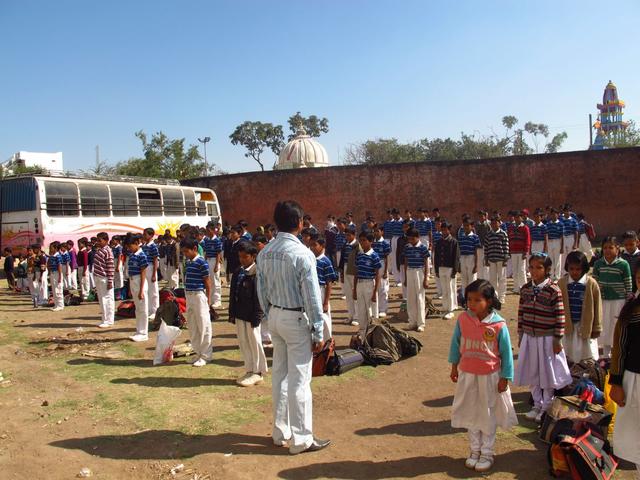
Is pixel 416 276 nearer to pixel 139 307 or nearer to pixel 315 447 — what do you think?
pixel 139 307

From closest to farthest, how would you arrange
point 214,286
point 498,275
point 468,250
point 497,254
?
point 468,250 → point 497,254 → point 498,275 → point 214,286

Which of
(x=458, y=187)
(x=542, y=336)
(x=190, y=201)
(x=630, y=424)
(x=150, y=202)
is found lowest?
(x=630, y=424)

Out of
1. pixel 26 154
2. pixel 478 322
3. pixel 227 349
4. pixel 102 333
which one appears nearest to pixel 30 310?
pixel 102 333

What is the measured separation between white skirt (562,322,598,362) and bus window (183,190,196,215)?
64.1 ft

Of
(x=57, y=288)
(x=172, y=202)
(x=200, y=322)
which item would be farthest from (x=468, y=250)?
(x=172, y=202)

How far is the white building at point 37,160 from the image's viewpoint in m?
43.8

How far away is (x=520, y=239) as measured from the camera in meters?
12.1

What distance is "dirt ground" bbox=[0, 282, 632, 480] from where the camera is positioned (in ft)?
13.9

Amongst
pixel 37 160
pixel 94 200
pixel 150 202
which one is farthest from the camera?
pixel 37 160

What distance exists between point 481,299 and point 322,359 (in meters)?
1.54

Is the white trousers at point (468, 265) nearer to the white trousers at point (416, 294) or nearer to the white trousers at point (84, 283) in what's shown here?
the white trousers at point (416, 294)

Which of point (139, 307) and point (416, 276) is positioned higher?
point (416, 276)

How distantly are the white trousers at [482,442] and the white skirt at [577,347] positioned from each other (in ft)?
5.94

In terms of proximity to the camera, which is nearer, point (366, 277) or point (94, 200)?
point (366, 277)
